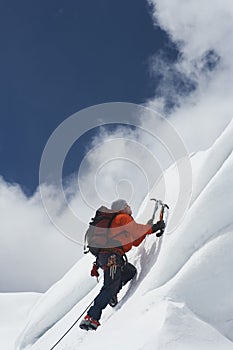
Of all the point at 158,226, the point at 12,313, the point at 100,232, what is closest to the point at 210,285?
the point at 158,226

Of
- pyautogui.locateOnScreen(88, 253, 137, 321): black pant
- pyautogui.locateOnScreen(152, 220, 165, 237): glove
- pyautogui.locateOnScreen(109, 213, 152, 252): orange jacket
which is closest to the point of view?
pyautogui.locateOnScreen(88, 253, 137, 321): black pant

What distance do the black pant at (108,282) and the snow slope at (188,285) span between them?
28cm

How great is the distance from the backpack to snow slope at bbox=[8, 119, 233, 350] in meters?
0.93

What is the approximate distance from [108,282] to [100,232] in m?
0.84

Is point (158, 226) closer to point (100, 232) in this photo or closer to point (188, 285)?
point (100, 232)

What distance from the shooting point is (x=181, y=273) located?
7801 mm

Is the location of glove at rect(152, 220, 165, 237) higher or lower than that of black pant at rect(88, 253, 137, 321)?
higher

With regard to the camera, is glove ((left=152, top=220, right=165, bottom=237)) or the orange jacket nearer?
the orange jacket

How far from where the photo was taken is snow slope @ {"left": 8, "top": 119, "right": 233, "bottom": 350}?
7090mm

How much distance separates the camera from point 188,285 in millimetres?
7617

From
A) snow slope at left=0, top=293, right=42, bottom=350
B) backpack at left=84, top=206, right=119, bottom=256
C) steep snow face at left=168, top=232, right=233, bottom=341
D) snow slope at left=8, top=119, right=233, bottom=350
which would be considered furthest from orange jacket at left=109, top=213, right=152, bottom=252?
snow slope at left=0, top=293, right=42, bottom=350

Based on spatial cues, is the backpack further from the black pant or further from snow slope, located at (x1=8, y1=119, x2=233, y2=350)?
snow slope, located at (x1=8, y1=119, x2=233, y2=350)

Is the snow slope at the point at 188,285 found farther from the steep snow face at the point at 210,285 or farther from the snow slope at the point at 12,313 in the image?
the snow slope at the point at 12,313

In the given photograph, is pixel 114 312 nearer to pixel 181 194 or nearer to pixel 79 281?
pixel 181 194
